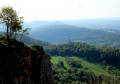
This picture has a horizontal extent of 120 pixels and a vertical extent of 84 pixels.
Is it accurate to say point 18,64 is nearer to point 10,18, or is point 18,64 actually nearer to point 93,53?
point 10,18

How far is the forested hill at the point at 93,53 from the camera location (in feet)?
293

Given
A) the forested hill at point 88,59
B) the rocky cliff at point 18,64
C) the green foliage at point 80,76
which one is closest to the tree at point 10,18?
the rocky cliff at point 18,64

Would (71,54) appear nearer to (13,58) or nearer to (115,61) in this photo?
(115,61)

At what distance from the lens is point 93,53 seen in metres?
102

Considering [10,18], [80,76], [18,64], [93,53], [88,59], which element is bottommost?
[88,59]

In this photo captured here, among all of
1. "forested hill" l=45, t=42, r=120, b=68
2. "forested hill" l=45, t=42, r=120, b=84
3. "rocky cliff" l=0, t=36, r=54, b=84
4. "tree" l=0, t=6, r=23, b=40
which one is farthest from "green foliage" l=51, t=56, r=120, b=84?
"tree" l=0, t=6, r=23, b=40

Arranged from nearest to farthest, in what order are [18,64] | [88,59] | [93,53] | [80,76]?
[18,64] < [80,76] < [88,59] < [93,53]

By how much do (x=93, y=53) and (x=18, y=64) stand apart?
95238 mm

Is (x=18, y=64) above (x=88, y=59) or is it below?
above

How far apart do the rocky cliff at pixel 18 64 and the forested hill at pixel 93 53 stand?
257 ft

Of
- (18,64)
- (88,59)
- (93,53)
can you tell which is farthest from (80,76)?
(93,53)

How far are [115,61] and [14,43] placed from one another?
8913 cm

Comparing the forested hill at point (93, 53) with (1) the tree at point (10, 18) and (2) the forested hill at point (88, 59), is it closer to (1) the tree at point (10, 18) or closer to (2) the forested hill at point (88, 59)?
(2) the forested hill at point (88, 59)

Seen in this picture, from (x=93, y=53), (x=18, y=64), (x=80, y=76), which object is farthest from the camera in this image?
(x=93, y=53)
